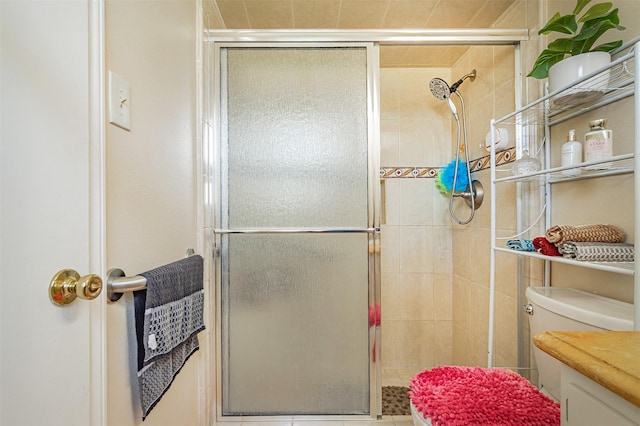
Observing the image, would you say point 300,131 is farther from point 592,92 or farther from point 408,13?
point 592,92

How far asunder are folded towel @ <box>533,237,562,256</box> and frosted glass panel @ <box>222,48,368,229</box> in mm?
665

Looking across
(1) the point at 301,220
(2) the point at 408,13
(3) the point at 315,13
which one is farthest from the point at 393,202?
(3) the point at 315,13

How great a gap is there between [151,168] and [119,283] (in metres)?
0.37

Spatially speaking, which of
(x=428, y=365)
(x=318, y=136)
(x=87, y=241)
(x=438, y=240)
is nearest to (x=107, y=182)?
(x=87, y=241)

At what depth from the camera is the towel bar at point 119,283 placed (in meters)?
0.72

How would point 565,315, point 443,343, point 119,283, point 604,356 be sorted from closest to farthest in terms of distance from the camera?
point 604,356, point 119,283, point 565,315, point 443,343

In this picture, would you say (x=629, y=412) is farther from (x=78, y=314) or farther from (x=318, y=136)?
(x=318, y=136)

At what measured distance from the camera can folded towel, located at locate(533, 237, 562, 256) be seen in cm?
105

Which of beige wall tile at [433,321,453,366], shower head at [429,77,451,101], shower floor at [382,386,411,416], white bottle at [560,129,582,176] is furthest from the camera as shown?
beige wall tile at [433,321,453,366]

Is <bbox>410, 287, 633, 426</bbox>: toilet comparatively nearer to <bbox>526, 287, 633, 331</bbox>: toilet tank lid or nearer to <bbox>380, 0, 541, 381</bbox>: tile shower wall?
<bbox>526, 287, 633, 331</bbox>: toilet tank lid

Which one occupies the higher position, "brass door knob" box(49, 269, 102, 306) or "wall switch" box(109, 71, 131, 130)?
"wall switch" box(109, 71, 131, 130)

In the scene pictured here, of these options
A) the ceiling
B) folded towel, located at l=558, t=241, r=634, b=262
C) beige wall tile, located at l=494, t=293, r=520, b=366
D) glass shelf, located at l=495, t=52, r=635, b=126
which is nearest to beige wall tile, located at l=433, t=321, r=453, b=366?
beige wall tile, located at l=494, t=293, r=520, b=366

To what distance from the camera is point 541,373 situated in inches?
45.1

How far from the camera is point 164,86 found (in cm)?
102
